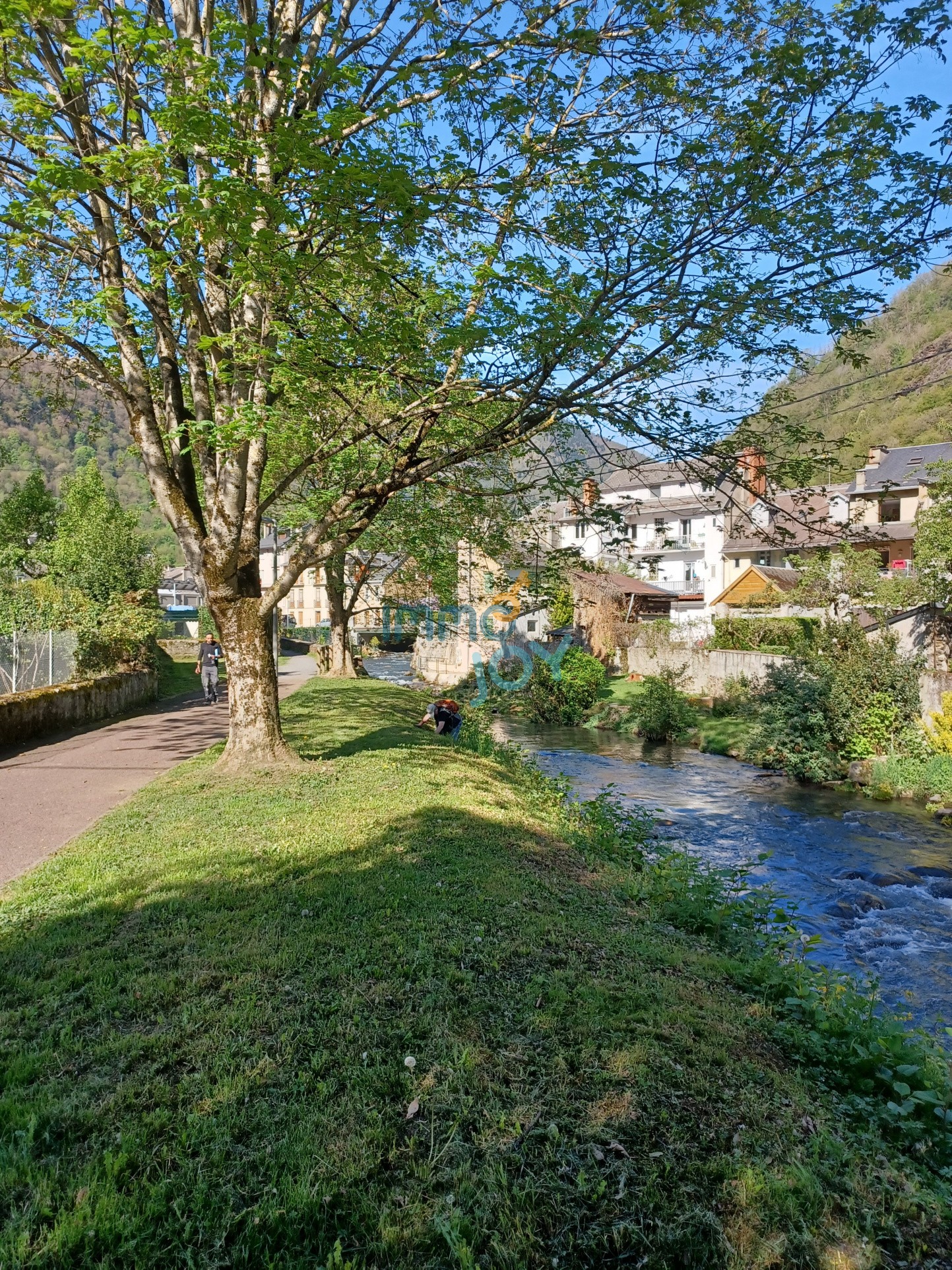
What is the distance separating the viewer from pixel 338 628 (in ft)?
90.3

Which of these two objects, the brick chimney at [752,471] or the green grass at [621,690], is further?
the green grass at [621,690]

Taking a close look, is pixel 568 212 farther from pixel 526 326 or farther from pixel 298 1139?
pixel 298 1139

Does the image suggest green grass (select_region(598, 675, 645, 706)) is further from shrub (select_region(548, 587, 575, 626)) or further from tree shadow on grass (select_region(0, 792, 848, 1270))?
tree shadow on grass (select_region(0, 792, 848, 1270))

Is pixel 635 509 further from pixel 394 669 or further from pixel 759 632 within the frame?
pixel 394 669

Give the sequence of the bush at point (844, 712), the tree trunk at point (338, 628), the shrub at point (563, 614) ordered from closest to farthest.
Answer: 1. the bush at point (844, 712)
2. the tree trunk at point (338, 628)
3. the shrub at point (563, 614)

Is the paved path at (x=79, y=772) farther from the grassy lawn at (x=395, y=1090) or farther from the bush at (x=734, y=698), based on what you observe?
the bush at (x=734, y=698)

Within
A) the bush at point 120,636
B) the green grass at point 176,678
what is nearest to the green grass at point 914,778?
the green grass at point 176,678

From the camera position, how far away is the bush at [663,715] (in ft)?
75.5

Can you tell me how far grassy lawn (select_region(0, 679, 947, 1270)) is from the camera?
9.50ft

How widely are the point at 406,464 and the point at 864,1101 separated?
737 cm

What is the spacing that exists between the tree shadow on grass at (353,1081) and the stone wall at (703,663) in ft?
54.5

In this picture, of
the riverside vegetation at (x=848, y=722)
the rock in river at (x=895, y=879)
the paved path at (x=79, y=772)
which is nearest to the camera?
the paved path at (x=79, y=772)

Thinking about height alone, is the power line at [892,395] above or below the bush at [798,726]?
above

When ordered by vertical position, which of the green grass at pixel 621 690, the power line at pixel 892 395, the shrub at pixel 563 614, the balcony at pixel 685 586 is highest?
the power line at pixel 892 395
